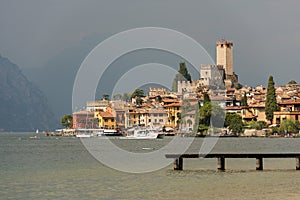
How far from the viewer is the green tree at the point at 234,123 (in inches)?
5389

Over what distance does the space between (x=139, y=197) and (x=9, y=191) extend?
6.38 m

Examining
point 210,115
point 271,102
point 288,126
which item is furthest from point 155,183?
point 271,102

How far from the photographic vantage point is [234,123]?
137m

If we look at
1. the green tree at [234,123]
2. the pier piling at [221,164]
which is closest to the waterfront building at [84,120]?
the green tree at [234,123]

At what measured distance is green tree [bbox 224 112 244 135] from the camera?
136875 mm

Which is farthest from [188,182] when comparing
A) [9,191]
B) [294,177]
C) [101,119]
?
[101,119]

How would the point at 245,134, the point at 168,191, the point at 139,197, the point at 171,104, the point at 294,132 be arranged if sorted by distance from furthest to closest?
the point at 171,104, the point at 245,134, the point at 294,132, the point at 168,191, the point at 139,197

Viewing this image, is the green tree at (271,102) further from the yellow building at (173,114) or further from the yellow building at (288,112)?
the yellow building at (173,114)

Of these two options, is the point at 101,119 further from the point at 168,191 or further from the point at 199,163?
the point at 168,191

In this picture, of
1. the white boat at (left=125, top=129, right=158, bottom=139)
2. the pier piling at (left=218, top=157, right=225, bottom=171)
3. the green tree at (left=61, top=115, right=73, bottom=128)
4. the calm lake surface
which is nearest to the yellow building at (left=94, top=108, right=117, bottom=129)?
the green tree at (left=61, top=115, right=73, bottom=128)

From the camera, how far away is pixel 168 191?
30578 mm

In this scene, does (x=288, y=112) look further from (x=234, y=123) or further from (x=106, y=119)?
(x=106, y=119)

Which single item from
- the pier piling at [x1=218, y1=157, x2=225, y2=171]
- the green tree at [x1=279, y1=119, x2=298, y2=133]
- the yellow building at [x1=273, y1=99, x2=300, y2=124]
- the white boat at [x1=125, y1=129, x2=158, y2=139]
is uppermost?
the yellow building at [x1=273, y1=99, x2=300, y2=124]

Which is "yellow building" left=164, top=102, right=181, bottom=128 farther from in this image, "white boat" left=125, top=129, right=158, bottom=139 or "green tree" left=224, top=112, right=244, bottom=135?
"white boat" left=125, top=129, right=158, bottom=139
